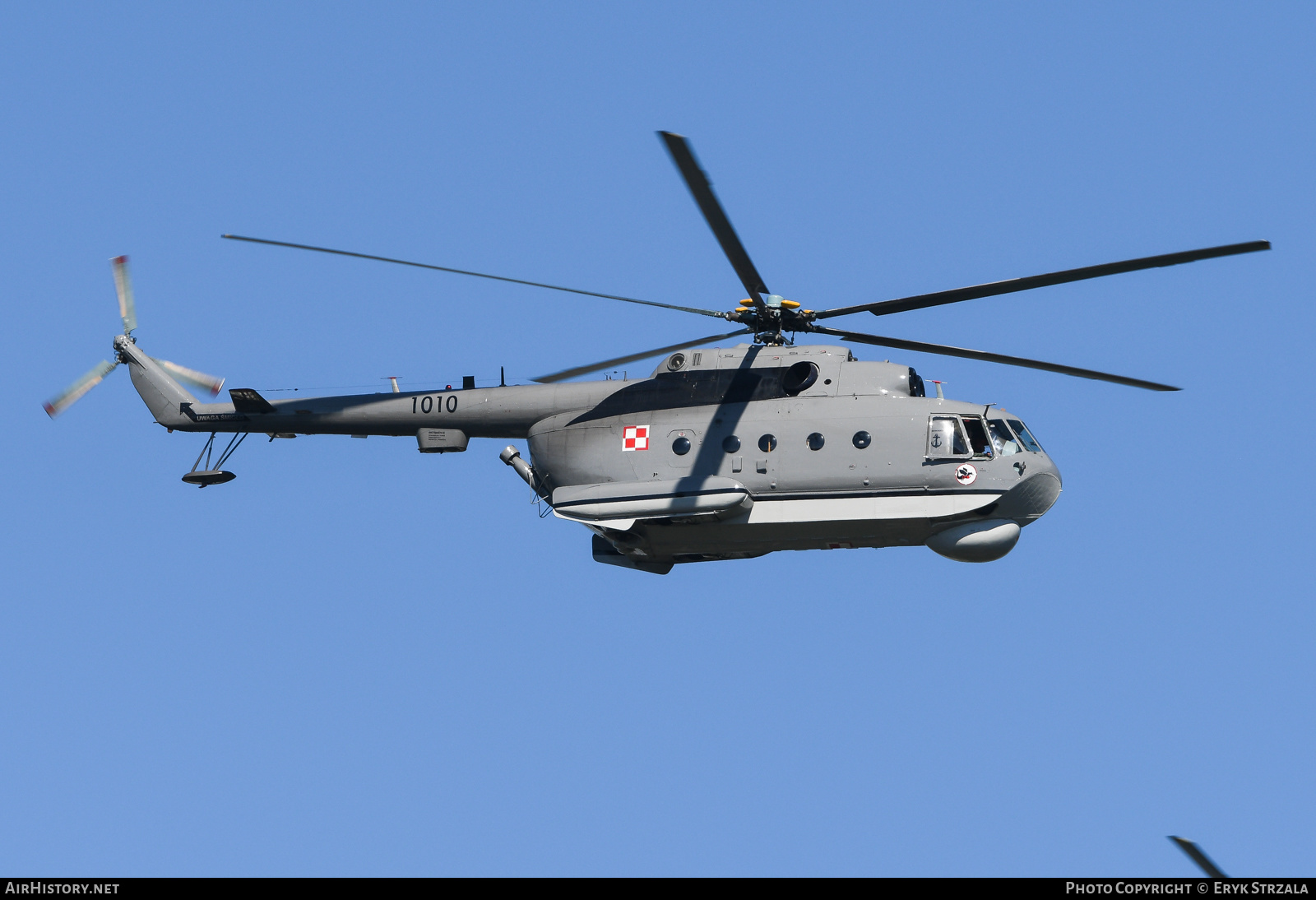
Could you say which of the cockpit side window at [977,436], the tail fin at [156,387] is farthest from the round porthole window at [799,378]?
the tail fin at [156,387]

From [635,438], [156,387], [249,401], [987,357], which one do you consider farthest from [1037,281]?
[156,387]

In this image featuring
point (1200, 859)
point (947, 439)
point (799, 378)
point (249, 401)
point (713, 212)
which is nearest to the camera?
point (1200, 859)

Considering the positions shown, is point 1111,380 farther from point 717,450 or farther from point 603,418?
point 603,418

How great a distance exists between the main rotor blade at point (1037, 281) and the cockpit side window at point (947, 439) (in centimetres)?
225

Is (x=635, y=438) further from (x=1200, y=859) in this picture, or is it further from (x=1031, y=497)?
(x=1200, y=859)

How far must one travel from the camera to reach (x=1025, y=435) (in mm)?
28250

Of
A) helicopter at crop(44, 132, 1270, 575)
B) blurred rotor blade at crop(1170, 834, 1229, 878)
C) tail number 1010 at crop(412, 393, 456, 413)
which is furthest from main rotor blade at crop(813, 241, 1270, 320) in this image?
blurred rotor blade at crop(1170, 834, 1229, 878)

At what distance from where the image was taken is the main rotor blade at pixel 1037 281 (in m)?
23.0

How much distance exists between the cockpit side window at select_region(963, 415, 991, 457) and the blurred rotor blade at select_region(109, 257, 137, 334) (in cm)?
1992

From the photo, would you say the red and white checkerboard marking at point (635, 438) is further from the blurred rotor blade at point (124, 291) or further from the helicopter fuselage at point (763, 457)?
the blurred rotor blade at point (124, 291)

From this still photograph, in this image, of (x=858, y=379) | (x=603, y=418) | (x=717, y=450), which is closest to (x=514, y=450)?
(x=603, y=418)

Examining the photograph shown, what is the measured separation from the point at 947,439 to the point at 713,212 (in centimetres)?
656

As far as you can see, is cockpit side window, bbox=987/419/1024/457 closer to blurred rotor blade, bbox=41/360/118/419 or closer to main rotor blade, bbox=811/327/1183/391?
main rotor blade, bbox=811/327/1183/391
